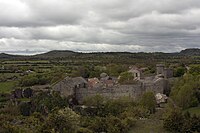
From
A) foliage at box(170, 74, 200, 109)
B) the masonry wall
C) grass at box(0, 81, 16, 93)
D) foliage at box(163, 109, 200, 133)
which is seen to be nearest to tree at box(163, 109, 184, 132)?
foliage at box(163, 109, 200, 133)

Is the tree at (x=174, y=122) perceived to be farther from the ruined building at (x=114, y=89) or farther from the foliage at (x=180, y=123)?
the ruined building at (x=114, y=89)

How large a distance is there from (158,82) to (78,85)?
11.8m

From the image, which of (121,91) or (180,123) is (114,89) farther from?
(180,123)

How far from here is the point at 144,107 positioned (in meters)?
40.4

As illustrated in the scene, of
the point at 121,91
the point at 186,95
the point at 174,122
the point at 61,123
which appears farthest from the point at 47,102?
the point at 174,122

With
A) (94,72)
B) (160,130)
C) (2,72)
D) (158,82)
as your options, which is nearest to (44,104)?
(158,82)

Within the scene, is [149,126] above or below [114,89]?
below

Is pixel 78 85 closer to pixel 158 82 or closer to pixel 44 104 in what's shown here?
pixel 44 104

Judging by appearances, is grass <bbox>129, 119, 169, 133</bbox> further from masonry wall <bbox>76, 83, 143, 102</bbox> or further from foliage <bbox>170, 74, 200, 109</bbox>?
masonry wall <bbox>76, 83, 143, 102</bbox>

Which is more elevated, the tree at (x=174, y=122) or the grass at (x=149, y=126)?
the tree at (x=174, y=122)

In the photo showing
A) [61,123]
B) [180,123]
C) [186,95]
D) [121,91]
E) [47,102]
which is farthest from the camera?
[121,91]

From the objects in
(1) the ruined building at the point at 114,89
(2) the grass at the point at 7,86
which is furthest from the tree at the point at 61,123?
(2) the grass at the point at 7,86

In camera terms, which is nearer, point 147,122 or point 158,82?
point 147,122

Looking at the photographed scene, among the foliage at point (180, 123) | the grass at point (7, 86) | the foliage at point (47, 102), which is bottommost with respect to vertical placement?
the grass at point (7, 86)
